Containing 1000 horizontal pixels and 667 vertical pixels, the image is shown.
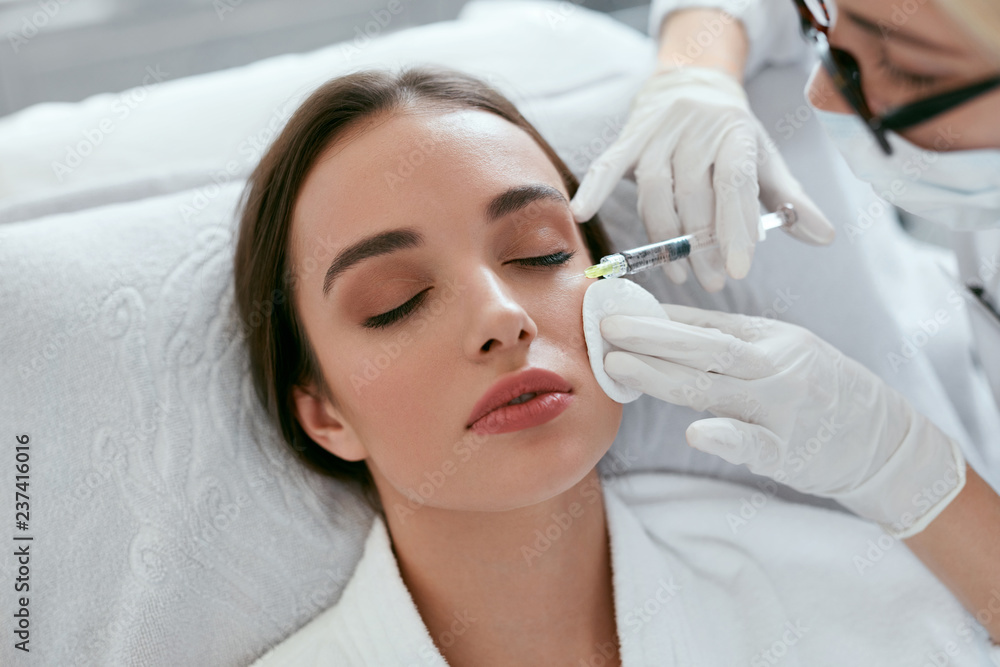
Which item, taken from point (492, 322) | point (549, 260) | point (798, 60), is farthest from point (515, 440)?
point (798, 60)

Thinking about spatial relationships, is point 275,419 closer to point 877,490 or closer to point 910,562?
point 877,490

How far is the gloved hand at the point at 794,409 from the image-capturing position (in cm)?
121

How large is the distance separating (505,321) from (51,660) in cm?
103

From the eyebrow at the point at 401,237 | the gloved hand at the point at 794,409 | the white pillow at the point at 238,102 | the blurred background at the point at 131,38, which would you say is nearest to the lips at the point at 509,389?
the gloved hand at the point at 794,409

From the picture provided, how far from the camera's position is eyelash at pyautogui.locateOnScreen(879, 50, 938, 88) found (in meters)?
1.09

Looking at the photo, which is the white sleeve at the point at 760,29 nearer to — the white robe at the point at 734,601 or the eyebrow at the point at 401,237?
the eyebrow at the point at 401,237

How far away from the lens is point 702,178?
147 centimetres

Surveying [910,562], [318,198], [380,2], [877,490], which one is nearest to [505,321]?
[318,198]

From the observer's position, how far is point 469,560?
1.34m

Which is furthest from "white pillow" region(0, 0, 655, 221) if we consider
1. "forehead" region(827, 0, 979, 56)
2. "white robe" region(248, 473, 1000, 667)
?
"white robe" region(248, 473, 1000, 667)

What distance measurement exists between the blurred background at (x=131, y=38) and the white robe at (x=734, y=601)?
1855mm

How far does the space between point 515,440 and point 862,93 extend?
768 millimetres

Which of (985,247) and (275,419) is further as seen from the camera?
(985,247)

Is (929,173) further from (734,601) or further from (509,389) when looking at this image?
(734,601)
